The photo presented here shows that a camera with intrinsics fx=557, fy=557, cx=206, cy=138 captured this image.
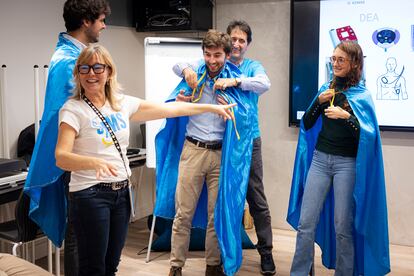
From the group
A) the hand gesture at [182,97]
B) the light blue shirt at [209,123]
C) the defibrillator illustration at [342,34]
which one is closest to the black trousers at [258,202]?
the light blue shirt at [209,123]

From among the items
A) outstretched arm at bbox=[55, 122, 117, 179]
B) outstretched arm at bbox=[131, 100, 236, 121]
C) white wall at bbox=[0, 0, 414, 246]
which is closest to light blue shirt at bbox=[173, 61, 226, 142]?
outstretched arm at bbox=[131, 100, 236, 121]

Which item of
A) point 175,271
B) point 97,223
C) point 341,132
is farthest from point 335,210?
point 97,223

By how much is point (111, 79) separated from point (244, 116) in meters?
1.25

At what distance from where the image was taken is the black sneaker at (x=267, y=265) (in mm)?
3789

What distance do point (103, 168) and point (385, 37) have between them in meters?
2.92

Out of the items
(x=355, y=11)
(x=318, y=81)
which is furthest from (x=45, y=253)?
(x=355, y=11)

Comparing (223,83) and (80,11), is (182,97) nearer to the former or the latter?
(223,83)

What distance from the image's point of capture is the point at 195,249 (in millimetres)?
4344

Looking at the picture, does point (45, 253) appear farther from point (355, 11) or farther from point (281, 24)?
point (355, 11)

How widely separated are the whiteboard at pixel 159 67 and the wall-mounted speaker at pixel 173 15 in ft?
1.79

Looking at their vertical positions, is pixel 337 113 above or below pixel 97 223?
above

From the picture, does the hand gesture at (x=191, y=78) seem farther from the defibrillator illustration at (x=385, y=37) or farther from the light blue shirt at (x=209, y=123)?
the defibrillator illustration at (x=385, y=37)

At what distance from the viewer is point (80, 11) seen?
2.60 meters

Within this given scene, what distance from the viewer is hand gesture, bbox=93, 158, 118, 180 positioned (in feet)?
7.01
